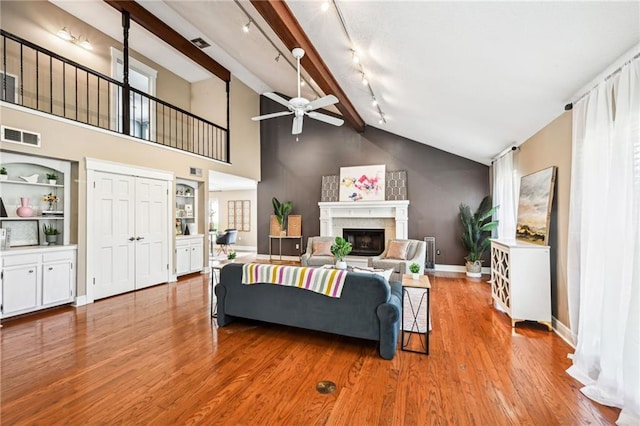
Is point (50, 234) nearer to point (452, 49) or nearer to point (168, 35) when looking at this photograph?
point (168, 35)

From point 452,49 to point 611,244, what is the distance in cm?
208

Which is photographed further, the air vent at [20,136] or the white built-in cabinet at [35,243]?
the white built-in cabinet at [35,243]

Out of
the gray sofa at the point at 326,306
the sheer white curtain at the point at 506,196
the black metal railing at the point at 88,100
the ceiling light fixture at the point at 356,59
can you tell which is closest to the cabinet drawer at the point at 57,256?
the black metal railing at the point at 88,100

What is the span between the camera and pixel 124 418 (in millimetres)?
1828

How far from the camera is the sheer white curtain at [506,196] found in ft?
15.4

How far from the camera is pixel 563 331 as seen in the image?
3.03 metres

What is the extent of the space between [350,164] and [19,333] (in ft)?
21.5

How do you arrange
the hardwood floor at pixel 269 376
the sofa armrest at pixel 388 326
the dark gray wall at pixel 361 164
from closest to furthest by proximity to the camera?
the hardwood floor at pixel 269 376 → the sofa armrest at pixel 388 326 → the dark gray wall at pixel 361 164

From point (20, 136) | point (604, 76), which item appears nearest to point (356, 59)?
point (604, 76)

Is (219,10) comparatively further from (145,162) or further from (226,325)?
(226,325)

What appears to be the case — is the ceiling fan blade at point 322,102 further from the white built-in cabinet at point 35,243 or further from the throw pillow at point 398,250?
the white built-in cabinet at point 35,243

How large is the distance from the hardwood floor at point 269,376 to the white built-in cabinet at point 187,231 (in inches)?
93.3

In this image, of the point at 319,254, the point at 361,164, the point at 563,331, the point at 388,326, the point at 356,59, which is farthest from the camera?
the point at 361,164

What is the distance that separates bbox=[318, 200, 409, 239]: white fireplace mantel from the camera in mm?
6625
